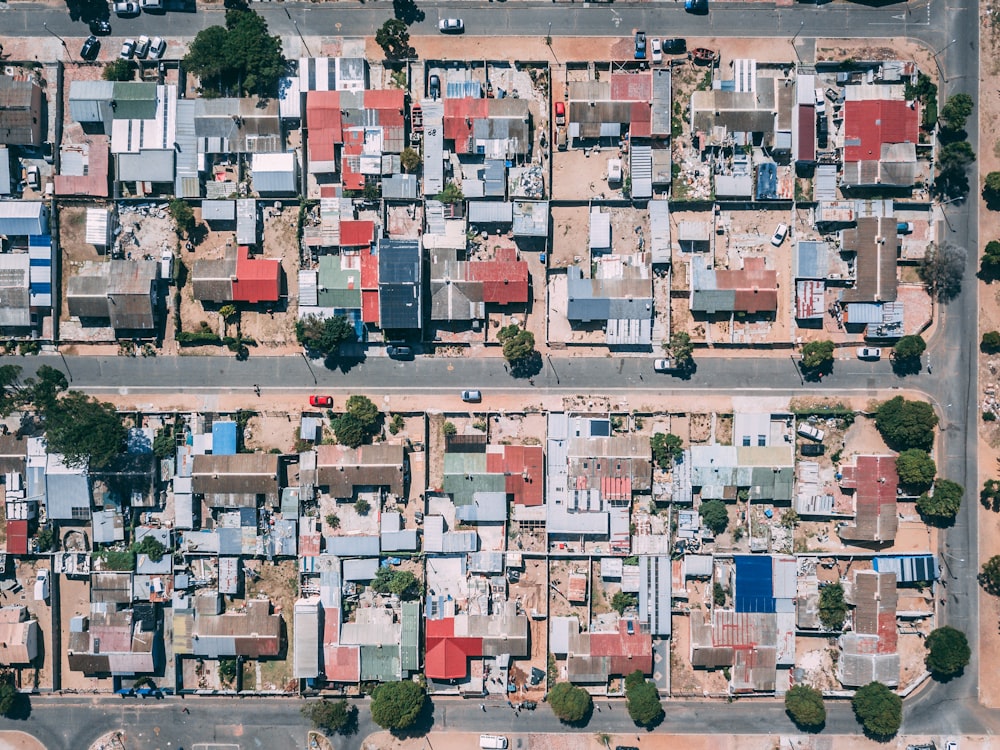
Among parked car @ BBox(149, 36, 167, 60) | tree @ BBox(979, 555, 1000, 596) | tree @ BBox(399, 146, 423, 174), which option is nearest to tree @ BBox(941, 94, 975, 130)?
tree @ BBox(979, 555, 1000, 596)

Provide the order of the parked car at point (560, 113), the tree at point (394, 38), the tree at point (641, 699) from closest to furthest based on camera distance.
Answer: the tree at point (641, 699) → the tree at point (394, 38) → the parked car at point (560, 113)

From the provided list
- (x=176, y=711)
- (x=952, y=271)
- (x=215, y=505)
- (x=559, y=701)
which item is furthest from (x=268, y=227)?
(x=952, y=271)

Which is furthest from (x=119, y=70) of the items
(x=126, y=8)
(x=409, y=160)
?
(x=409, y=160)

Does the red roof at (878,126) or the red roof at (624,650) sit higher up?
the red roof at (878,126)

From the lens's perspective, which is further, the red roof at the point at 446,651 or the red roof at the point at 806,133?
the red roof at the point at 806,133

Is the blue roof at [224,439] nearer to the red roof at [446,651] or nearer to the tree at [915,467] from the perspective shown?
the red roof at [446,651]

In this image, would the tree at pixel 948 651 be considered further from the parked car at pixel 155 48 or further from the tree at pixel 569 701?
the parked car at pixel 155 48

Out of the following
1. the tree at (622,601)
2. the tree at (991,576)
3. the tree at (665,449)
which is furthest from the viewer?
the tree at (622,601)

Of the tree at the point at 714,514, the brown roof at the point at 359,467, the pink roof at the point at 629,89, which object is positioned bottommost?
the tree at the point at 714,514

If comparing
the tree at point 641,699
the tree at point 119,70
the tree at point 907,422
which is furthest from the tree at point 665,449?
the tree at point 119,70
